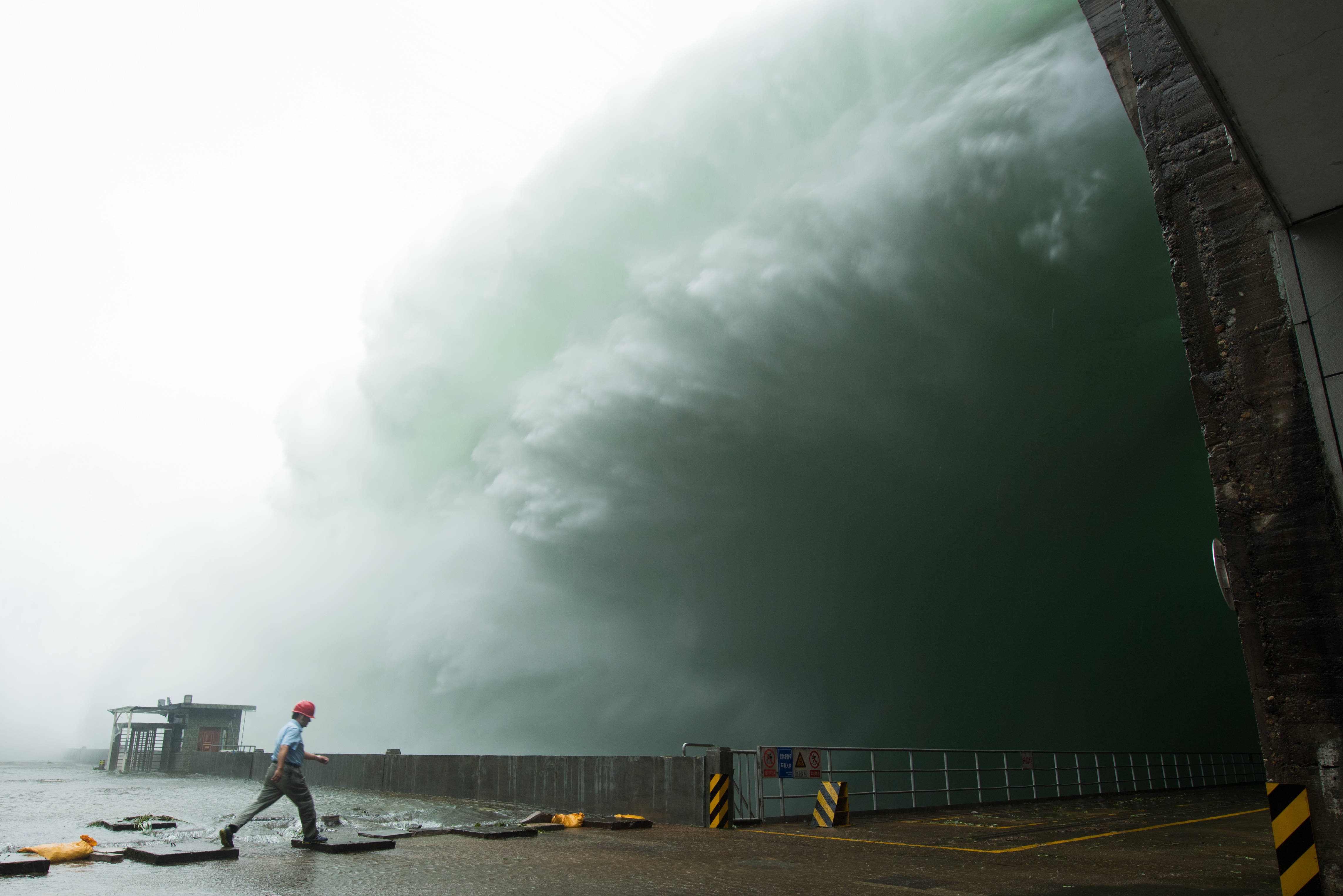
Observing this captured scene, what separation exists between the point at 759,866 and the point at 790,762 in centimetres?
630

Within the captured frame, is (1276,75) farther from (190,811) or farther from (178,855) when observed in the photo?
(190,811)

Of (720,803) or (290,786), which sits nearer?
(290,786)

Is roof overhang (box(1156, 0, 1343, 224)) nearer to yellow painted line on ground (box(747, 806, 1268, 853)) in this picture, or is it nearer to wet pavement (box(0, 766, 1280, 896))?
wet pavement (box(0, 766, 1280, 896))

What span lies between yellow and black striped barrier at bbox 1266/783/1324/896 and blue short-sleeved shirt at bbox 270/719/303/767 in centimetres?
939

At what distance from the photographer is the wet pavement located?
6.75m

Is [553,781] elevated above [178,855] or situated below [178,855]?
below

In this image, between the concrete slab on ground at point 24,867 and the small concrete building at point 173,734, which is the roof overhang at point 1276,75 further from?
the small concrete building at point 173,734

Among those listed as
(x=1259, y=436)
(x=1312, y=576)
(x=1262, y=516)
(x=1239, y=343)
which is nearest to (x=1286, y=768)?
(x=1312, y=576)

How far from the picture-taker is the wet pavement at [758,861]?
22.2 feet

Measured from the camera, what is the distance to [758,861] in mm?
8703

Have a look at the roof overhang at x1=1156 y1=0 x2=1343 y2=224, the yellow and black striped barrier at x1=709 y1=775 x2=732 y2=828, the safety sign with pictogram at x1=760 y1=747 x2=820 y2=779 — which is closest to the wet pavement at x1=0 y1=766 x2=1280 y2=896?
the yellow and black striped barrier at x1=709 y1=775 x2=732 y2=828

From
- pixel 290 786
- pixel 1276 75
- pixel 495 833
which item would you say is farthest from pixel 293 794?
pixel 1276 75

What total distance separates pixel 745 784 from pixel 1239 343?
11.0 m

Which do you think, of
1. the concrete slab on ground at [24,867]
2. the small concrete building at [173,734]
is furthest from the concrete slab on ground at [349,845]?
the small concrete building at [173,734]
